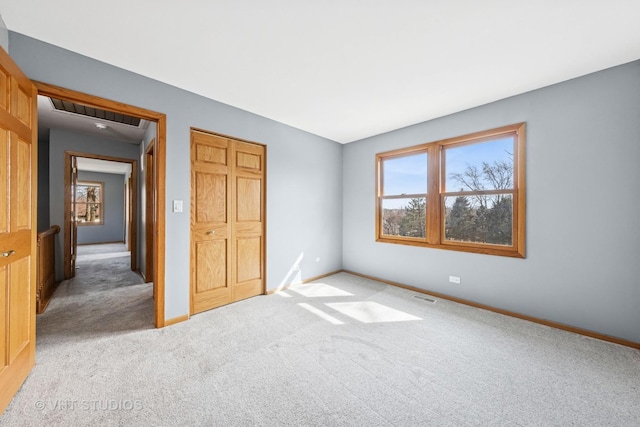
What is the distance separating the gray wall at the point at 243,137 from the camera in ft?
6.93

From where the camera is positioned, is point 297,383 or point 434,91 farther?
point 434,91

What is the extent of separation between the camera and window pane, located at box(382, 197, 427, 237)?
384 cm

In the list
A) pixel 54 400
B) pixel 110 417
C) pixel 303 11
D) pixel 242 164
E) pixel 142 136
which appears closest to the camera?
pixel 110 417

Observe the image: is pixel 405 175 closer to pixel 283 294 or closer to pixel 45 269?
pixel 283 294

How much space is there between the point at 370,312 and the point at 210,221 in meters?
2.27

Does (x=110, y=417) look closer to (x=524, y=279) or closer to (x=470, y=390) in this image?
(x=470, y=390)

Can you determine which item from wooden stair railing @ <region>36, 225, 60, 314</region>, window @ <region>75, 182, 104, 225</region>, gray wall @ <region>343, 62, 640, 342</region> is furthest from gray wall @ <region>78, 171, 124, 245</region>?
gray wall @ <region>343, 62, 640, 342</region>

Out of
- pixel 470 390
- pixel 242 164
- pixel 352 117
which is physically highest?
pixel 352 117

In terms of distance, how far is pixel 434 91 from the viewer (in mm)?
2783

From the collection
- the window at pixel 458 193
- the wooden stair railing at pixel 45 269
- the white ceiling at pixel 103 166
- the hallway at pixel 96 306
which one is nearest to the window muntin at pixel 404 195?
the window at pixel 458 193

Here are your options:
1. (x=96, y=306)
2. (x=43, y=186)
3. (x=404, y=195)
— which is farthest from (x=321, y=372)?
(x=43, y=186)

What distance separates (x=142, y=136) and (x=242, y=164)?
266cm

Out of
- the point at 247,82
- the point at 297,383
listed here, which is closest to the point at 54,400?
the point at 297,383

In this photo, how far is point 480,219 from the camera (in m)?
3.23
